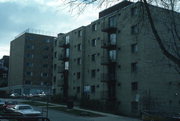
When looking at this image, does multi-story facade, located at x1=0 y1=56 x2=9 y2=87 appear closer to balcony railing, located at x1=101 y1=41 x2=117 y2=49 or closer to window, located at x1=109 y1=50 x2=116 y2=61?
balcony railing, located at x1=101 y1=41 x2=117 y2=49

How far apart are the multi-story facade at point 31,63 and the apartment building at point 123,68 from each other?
28.3 metres

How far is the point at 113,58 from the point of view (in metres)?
46.7

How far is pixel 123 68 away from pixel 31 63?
46.7m

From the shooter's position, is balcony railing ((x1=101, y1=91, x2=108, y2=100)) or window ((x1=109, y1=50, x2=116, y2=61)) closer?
balcony railing ((x1=101, y1=91, x2=108, y2=100))

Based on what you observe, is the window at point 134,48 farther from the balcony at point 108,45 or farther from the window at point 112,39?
the window at point 112,39

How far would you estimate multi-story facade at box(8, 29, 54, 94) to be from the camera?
85.4 meters

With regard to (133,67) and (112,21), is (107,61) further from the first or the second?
(112,21)

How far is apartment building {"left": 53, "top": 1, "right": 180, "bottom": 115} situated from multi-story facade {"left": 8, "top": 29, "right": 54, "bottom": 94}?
92.8 feet

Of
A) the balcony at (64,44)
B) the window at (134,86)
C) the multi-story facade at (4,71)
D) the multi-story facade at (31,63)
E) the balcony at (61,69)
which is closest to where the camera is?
the window at (134,86)

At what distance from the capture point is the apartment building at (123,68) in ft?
134

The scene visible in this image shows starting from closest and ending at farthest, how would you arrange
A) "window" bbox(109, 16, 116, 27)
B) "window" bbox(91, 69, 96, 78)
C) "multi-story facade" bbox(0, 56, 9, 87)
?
"window" bbox(109, 16, 116, 27) < "window" bbox(91, 69, 96, 78) < "multi-story facade" bbox(0, 56, 9, 87)

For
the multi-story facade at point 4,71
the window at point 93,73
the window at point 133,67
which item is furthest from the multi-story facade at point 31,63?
the window at point 133,67

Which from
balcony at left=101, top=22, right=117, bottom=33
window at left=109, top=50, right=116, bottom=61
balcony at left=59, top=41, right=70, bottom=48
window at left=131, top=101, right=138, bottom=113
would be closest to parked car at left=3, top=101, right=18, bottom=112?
window at left=131, top=101, right=138, bottom=113

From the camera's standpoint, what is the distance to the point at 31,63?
Answer: 87000mm
